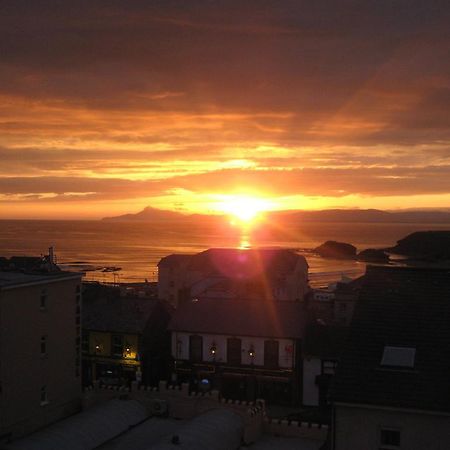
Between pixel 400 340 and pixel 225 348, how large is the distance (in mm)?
22084

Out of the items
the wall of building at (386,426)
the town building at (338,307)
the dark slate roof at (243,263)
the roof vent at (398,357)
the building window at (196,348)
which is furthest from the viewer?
the dark slate roof at (243,263)

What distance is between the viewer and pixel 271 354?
37156 millimetres

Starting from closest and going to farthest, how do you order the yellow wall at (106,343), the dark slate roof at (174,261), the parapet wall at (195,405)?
1. the parapet wall at (195,405)
2. the yellow wall at (106,343)
3. the dark slate roof at (174,261)

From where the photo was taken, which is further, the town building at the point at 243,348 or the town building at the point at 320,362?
the town building at the point at 243,348

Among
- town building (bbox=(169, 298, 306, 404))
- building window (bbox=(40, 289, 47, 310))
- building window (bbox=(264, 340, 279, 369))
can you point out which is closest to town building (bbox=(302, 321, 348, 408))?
town building (bbox=(169, 298, 306, 404))

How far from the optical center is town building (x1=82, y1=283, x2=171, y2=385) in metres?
40.1

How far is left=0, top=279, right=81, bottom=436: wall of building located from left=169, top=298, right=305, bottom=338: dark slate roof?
909cm

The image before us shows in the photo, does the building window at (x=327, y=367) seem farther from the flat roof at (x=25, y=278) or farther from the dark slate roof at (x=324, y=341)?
the flat roof at (x=25, y=278)

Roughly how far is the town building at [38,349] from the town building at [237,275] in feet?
73.8

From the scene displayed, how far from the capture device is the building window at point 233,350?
37.8 meters

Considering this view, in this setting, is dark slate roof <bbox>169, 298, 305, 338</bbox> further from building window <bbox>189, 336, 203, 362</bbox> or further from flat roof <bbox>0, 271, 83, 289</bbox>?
flat roof <bbox>0, 271, 83, 289</bbox>

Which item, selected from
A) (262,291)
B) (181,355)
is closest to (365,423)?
(181,355)

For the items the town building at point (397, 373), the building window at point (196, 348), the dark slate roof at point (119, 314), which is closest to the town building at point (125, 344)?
the dark slate roof at point (119, 314)

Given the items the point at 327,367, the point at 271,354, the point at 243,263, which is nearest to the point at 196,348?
the point at 271,354
